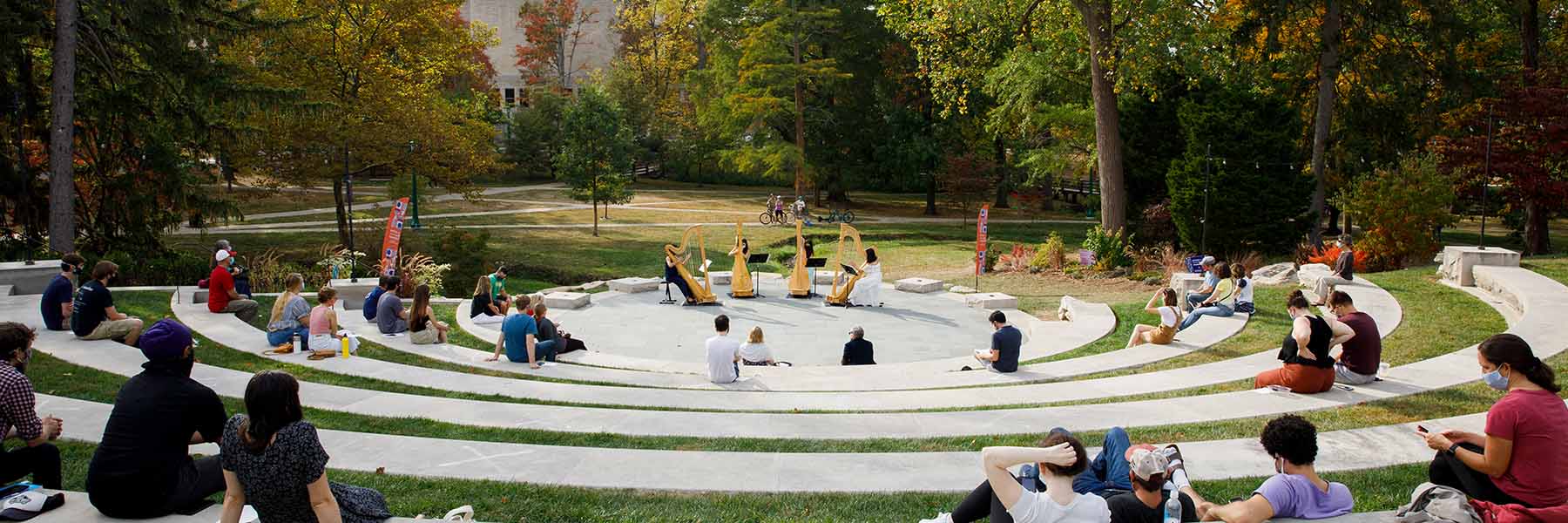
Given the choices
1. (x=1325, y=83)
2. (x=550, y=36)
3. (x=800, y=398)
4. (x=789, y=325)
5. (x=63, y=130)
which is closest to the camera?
(x=800, y=398)

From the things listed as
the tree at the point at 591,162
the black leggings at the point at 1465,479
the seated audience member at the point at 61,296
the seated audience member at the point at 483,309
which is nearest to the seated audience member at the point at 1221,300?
the black leggings at the point at 1465,479

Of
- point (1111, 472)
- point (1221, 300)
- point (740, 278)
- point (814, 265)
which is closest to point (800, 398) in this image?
point (1111, 472)

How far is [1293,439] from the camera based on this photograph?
19.7 feet

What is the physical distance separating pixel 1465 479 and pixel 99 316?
48.7 feet

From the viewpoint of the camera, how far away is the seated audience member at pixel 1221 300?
55.0 ft

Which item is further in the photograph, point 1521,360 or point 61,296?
point 61,296

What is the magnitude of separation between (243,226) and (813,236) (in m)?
21.4

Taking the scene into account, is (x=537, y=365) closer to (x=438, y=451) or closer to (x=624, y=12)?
(x=438, y=451)

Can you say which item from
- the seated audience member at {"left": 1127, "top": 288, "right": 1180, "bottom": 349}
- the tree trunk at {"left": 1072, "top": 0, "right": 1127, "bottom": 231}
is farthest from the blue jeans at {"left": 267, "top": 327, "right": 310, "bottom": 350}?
the tree trunk at {"left": 1072, "top": 0, "right": 1127, "bottom": 231}

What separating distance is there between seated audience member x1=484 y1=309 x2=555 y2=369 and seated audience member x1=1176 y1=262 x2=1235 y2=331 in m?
10.5

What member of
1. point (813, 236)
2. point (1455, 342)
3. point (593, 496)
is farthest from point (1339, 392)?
point (813, 236)

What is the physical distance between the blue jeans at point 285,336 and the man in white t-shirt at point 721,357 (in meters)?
5.36

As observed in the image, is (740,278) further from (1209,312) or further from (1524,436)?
(1524,436)

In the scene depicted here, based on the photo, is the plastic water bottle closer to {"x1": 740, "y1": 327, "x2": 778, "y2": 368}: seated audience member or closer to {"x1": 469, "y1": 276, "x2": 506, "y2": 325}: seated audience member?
{"x1": 740, "y1": 327, "x2": 778, "y2": 368}: seated audience member
